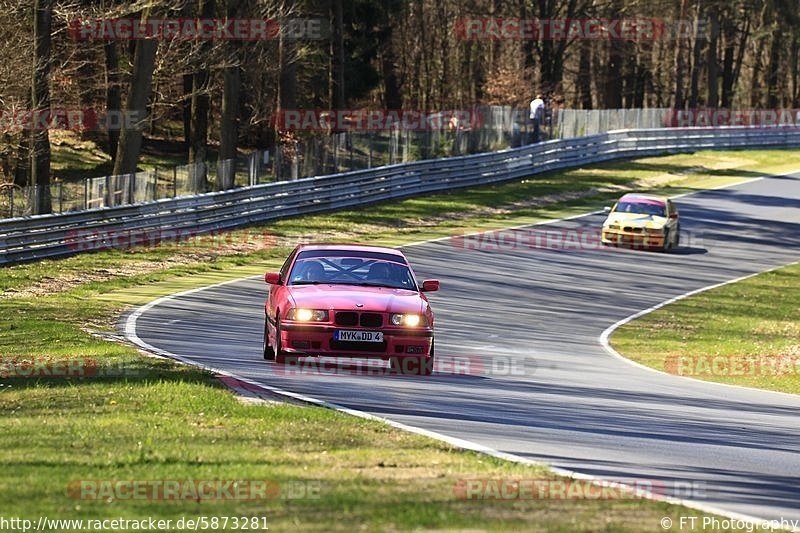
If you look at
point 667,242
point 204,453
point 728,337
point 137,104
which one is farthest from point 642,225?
point 204,453

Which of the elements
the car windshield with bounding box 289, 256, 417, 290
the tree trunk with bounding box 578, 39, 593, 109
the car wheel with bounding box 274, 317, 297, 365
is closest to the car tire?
the car windshield with bounding box 289, 256, 417, 290

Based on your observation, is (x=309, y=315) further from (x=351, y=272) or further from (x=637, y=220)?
(x=637, y=220)

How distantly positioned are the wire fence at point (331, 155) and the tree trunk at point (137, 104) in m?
1.04

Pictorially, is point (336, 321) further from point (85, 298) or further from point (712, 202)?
point (712, 202)

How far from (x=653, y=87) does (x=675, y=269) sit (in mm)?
62645

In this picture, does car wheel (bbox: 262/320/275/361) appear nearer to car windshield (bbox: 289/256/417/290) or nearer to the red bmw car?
the red bmw car

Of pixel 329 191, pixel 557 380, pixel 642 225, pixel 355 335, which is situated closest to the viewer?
pixel 355 335

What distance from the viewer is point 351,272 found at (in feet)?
55.6

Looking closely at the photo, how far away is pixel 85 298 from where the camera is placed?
25188 millimetres

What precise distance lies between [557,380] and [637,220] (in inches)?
849

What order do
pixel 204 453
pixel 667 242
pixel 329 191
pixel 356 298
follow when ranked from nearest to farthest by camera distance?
pixel 204 453, pixel 356 298, pixel 667 242, pixel 329 191

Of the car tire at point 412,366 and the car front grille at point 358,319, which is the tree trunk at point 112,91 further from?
the car front grille at point 358,319

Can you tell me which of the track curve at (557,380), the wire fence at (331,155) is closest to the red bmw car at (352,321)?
the track curve at (557,380)

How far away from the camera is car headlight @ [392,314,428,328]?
15.6m
